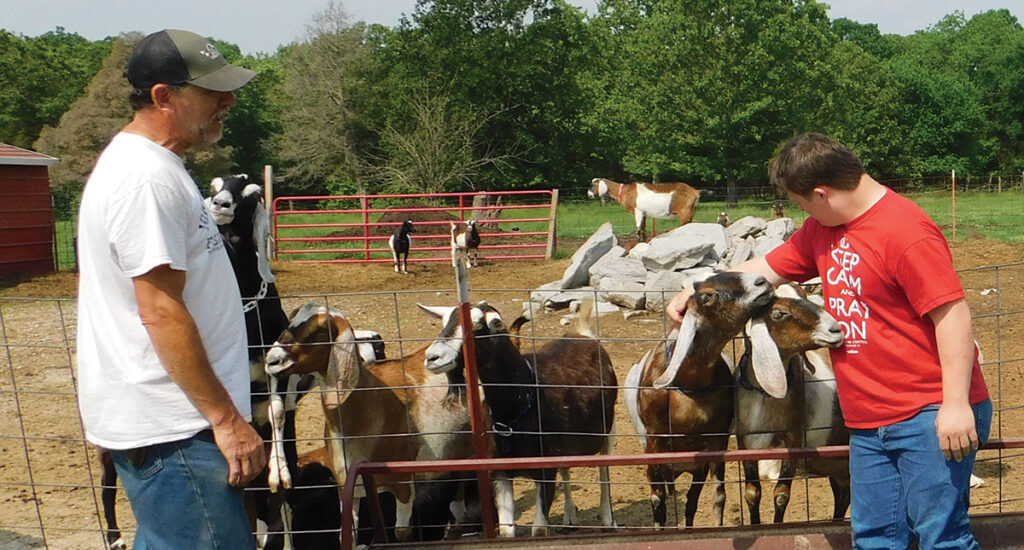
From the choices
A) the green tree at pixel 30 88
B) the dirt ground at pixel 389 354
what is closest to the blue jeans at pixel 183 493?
the dirt ground at pixel 389 354

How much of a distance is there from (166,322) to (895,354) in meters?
2.19

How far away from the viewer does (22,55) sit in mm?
46438

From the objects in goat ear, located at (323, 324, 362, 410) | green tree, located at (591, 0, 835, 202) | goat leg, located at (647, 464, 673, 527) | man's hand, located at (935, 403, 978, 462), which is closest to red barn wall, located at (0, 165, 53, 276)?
goat ear, located at (323, 324, 362, 410)

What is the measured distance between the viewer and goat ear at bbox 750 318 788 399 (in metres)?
3.42

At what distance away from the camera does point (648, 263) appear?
1346 cm

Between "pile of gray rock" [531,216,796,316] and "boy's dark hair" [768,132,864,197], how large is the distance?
8616mm

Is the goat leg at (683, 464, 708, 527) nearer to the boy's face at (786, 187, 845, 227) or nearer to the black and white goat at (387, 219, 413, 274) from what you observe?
the boy's face at (786, 187, 845, 227)

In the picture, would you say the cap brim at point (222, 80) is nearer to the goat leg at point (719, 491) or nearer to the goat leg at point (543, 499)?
the goat leg at point (543, 499)

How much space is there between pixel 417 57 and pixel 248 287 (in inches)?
1471

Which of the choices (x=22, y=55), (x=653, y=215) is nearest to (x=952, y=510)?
(x=653, y=215)

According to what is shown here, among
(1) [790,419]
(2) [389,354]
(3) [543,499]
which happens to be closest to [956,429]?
(1) [790,419]

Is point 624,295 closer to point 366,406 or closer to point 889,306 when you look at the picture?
point 366,406

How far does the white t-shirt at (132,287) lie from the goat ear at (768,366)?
1971 millimetres

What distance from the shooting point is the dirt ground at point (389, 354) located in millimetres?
5230
